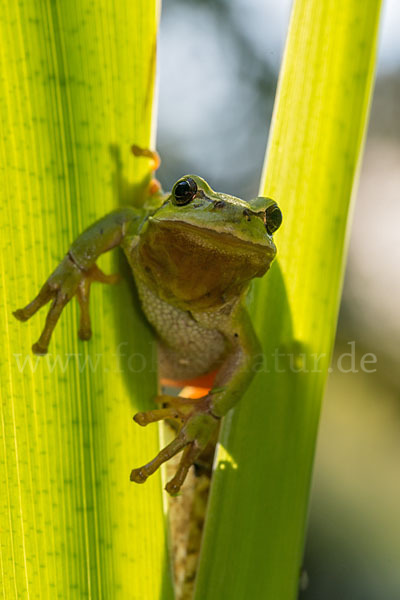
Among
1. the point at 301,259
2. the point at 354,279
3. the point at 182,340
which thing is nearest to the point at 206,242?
the point at 301,259

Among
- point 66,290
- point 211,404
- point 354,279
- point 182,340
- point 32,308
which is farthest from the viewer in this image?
point 354,279

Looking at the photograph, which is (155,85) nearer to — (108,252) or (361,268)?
(108,252)

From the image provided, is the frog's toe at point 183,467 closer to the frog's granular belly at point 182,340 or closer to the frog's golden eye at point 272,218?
the frog's granular belly at point 182,340

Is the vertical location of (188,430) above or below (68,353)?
below

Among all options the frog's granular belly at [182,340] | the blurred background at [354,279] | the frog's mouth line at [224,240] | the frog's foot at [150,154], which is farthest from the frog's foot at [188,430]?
the blurred background at [354,279]

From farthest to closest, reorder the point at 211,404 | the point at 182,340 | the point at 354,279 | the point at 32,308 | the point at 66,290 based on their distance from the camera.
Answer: the point at 354,279, the point at 182,340, the point at 211,404, the point at 66,290, the point at 32,308

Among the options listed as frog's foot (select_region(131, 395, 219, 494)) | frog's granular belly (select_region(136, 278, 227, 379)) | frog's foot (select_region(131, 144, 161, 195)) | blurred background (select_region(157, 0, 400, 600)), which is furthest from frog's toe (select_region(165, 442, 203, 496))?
blurred background (select_region(157, 0, 400, 600))

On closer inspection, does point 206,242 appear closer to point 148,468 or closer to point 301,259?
point 301,259

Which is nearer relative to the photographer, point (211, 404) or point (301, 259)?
point (301, 259)
